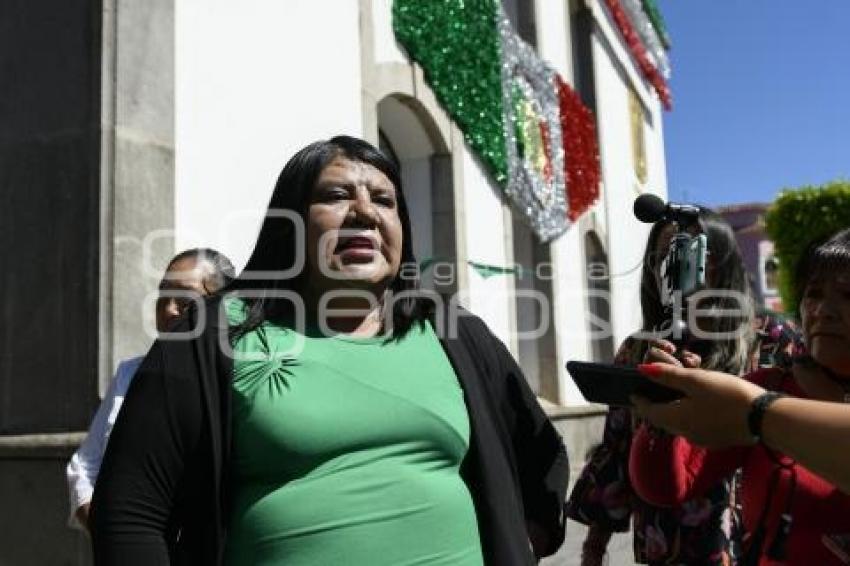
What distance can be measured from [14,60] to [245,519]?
384cm

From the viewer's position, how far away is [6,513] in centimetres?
392

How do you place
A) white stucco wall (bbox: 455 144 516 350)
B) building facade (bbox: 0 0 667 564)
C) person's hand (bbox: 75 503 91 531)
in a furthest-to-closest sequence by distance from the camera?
white stucco wall (bbox: 455 144 516 350) < building facade (bbox: 0 0 667 564) < person's hand (bbox: 75 503 91 531)

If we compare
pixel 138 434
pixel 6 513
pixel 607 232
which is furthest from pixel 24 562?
pixel 607 232

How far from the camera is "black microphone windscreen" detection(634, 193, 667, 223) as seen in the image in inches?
57.5

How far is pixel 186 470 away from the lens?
147cm

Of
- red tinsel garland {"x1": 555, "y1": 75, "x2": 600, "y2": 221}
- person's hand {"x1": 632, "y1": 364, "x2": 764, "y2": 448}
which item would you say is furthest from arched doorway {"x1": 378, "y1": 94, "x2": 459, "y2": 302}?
person's hand {"x1": 632, "y1": 364, "x2": 764, "y2": 448}

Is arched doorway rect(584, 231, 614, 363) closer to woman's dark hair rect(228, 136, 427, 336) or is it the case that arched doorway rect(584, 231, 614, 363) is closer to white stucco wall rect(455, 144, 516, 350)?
white stucco wall rect(455, 144, 516, 350)

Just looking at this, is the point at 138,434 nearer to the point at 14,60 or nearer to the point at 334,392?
the point at 334,392

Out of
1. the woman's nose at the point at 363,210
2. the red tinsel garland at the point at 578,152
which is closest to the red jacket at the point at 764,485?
the woman's nose at the point at 363,210

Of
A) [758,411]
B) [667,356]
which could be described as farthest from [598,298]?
[758,411]

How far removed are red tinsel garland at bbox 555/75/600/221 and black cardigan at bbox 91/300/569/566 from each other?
9.34m

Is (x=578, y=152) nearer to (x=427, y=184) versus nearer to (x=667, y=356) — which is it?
(x=427, y=184)

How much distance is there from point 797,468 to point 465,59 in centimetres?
706

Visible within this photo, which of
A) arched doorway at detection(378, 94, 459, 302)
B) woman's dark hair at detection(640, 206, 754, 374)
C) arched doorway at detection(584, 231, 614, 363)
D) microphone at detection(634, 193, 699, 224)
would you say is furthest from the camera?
arched doorway at detection(584, 231, 614, 363)
